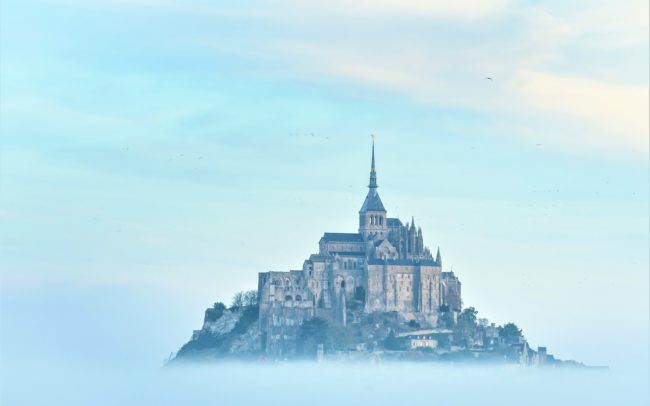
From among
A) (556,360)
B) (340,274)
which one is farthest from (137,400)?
(556,360)

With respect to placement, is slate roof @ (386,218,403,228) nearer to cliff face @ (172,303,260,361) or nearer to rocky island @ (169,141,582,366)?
rocky island @ (169,141,582,366)

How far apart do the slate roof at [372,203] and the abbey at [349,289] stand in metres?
3.88

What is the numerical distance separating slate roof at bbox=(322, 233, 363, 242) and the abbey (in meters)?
1.00

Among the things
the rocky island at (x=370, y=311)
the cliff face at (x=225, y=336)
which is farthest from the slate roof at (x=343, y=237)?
the cliff face at (x=225, y=336)

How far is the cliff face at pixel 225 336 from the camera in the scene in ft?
496

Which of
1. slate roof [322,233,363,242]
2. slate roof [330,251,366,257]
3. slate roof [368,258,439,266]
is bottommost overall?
slate roof [368,258,439,266]

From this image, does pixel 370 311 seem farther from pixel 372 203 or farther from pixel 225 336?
pixel 225 336

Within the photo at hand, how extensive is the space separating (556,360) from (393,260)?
19.3 metres

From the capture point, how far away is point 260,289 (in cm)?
14962

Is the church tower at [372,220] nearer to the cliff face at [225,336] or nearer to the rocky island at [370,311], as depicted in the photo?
the rocky island at [370,311]

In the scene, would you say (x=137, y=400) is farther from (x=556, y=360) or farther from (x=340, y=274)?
(x=556, y=360)

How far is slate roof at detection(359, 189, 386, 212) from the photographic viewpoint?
153m

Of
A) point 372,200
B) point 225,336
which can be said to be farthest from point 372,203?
point 225,336

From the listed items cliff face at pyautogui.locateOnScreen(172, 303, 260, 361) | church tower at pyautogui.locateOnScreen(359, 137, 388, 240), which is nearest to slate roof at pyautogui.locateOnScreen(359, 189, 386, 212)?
church tower at pyautogui.locateOnScreen(359, 137, 388, 240)
